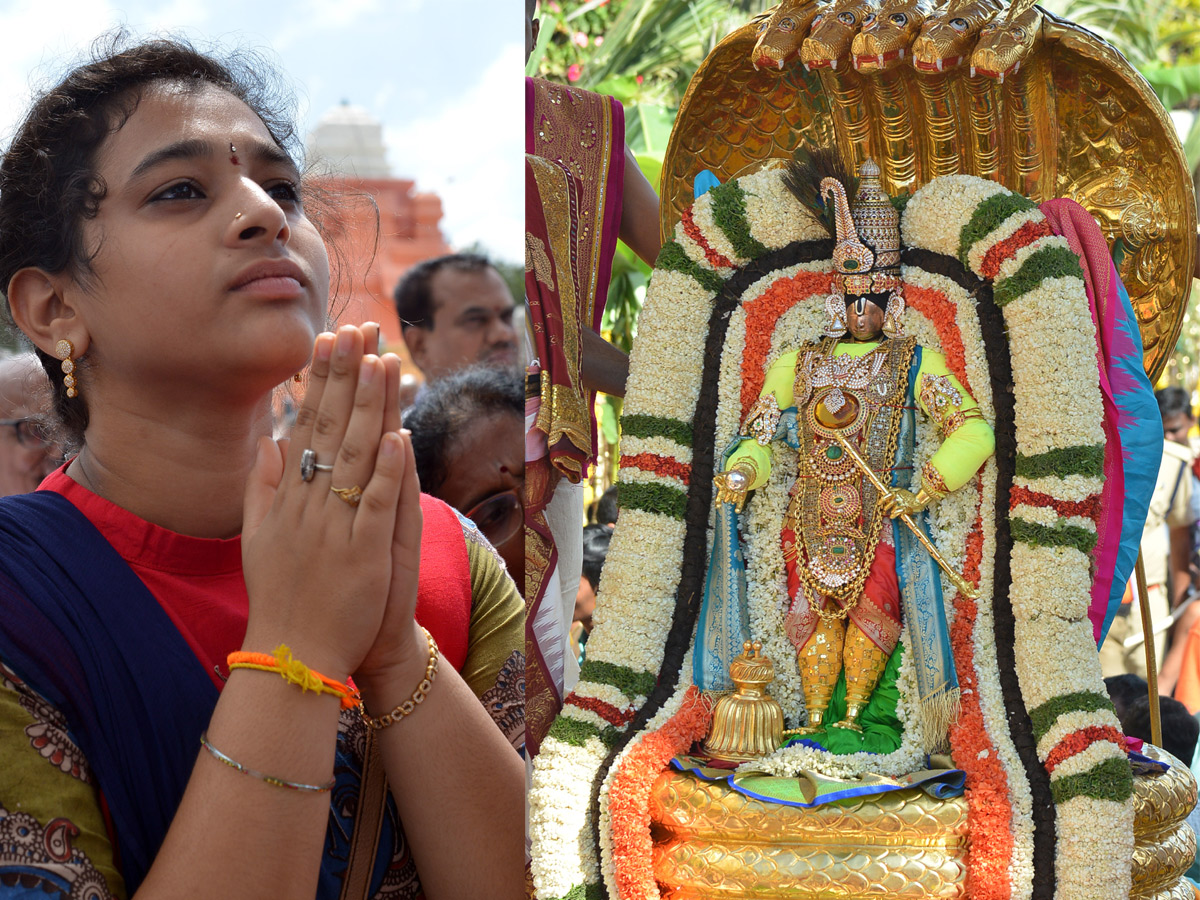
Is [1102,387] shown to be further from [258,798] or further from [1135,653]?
[1135,653]

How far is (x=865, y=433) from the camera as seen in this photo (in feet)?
7.45

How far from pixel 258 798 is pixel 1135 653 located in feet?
15.6

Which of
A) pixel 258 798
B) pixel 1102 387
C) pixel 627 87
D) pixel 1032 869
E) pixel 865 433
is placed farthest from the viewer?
pixel 627 87

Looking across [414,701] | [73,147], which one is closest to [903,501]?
[414,701]

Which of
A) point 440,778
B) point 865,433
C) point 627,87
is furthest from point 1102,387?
point 627,87

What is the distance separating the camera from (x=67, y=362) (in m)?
1.41

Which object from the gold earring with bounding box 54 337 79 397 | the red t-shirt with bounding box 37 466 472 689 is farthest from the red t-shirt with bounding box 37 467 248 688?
the gold earring with bounding box 54 337 79 397

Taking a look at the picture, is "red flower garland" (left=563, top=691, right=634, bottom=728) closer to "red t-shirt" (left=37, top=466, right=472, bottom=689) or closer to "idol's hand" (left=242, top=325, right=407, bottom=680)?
"red t-shirt" (left=37, top=466, right=472, bottom=689)

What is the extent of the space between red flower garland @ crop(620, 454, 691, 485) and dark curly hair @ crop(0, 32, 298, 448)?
1.05 meters

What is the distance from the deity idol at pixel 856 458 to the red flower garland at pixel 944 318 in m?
0.03

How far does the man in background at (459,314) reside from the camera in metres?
3.84

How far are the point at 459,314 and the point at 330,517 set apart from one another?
275 centimetres

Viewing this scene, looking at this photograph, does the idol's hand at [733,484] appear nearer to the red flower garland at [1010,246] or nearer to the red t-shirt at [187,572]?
the red flower garland at [1010,246]

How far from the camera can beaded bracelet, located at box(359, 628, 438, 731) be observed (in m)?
1.34
